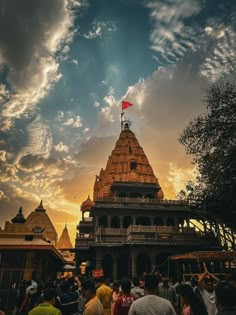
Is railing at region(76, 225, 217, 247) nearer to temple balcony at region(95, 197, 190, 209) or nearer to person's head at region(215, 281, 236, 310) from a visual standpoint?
temple balcony at region(95, 197, 190, 209)

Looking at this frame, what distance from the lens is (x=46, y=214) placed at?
70.4m

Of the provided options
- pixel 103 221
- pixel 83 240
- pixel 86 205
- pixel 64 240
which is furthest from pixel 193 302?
pixel 64 240

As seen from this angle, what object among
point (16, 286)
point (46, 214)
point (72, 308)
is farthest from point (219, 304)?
point (46, 214)

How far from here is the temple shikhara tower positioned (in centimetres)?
2858

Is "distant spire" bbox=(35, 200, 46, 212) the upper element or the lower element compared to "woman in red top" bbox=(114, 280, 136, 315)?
upper

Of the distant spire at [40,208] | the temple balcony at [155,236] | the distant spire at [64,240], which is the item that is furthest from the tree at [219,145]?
the distant spire at [64,240]

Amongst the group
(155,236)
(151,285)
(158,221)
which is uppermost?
(158,221)

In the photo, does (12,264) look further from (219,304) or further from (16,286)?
(219,304)

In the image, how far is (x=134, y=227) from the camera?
1115 inches

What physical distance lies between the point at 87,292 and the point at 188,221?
108 ft

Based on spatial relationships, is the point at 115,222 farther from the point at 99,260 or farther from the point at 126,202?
the point at 99,260

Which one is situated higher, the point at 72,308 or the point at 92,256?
the point at 92,256

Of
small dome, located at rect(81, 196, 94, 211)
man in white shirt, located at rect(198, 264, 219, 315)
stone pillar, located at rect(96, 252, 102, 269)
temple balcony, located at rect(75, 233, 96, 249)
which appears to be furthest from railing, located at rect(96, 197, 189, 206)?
man in white shirt, located at rect(198, 264, 219, 315)

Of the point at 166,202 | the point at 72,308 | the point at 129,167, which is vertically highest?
the point at 129,167
